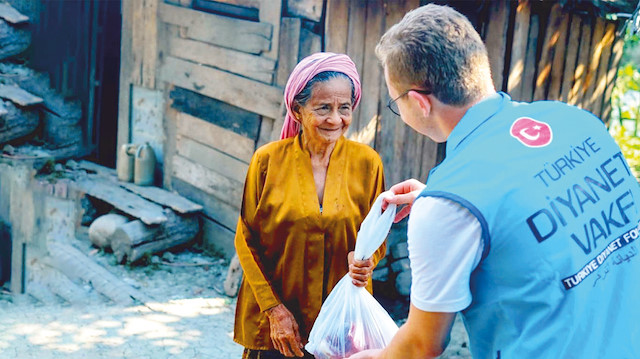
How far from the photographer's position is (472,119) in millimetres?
1746

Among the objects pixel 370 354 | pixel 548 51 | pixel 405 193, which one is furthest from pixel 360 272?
pixel 548 51

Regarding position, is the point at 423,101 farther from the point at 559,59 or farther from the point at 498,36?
the point at 559,59

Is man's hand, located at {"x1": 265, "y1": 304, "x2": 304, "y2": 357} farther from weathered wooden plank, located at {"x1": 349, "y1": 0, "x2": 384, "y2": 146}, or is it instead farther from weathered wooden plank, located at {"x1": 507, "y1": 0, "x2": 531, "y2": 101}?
weathered wooden plank, located at {"x1": 507, "y1": 0, "x2": 531, "y2": 101}

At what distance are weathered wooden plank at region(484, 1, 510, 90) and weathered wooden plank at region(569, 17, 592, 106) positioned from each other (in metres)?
1.39

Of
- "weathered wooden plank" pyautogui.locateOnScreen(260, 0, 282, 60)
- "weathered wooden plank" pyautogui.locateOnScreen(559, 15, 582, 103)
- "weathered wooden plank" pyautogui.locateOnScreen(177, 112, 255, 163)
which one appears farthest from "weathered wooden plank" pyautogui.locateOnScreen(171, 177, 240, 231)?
"weathered wooden plank" pyautogui.locateOnScreen(559, 15, 582, 103)

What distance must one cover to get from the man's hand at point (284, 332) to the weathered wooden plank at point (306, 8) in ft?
10.8

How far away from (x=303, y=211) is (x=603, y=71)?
523 centimetres

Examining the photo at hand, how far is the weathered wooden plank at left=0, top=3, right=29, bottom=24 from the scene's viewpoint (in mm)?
8445

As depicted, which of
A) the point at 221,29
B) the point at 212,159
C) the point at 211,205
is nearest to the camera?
the point at 221,29

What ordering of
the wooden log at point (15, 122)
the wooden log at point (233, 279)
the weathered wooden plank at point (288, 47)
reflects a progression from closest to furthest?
1. the weathered wooden plank at point (288, 47)
2. the wooden log at point (233, 279)
3. the wooden log at point (15, 122)

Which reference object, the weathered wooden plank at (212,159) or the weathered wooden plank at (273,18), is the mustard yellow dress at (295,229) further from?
the weathered wooden plank at (212,159)

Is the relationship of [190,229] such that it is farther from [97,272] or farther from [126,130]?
[126,130]

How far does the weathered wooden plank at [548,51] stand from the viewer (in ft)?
19.7

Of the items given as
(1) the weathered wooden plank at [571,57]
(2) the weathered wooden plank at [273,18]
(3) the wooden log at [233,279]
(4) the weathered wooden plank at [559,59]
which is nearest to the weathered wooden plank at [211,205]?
(3) the wooden log at [233,279]
